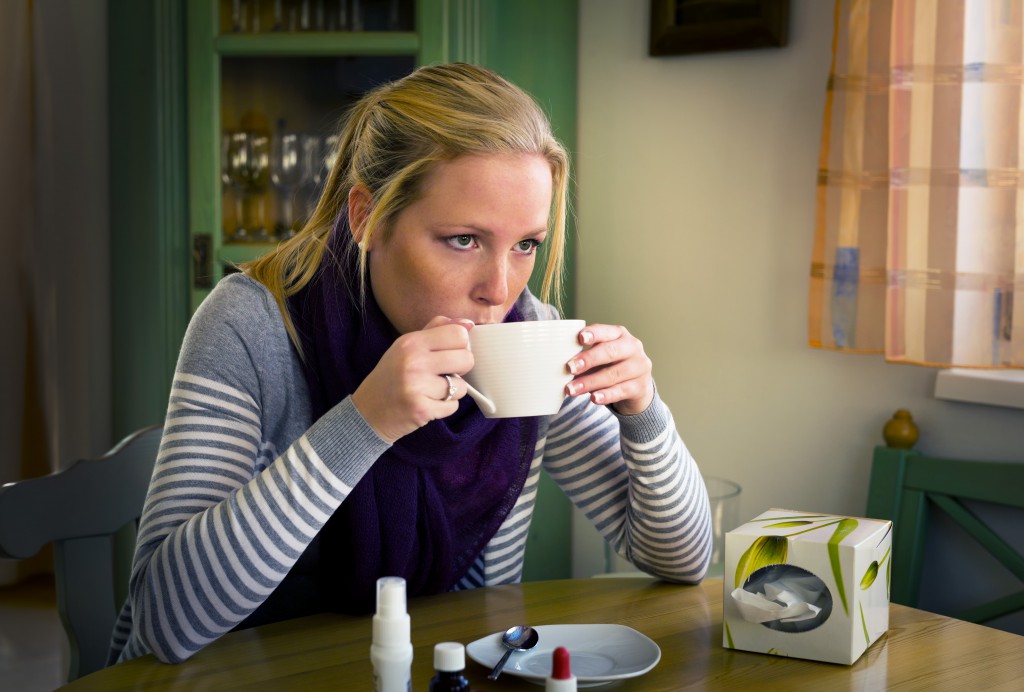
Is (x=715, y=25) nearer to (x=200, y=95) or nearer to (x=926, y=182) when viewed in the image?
(x=926, y=182)

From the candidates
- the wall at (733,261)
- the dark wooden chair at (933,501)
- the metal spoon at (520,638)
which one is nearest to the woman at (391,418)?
the metal spoon at (520,638)

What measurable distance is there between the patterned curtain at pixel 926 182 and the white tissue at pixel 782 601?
3.32 ft

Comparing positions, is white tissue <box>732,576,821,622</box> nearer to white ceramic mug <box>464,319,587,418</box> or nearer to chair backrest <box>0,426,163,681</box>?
white ceramic mug <box>464,319,587,418</box>

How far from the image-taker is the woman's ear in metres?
1.17

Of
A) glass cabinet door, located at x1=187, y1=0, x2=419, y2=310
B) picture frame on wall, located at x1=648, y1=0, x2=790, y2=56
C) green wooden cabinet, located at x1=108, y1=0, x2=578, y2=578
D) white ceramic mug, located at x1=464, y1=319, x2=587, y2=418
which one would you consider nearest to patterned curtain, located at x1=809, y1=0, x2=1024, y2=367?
picture frame on wall, located at x1=648, y1=0, x2=790, y2=56

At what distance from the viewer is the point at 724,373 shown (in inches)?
89.3

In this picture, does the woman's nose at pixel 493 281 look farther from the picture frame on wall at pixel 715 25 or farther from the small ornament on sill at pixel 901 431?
the picture frame on wall at pixel 715 25

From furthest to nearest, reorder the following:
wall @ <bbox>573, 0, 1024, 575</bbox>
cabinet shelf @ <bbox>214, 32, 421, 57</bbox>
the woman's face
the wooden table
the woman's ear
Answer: cabinet shelf @ <bbox>214, 32, 421, 57</bbox> → wall @ <bbox>573, 0, 1024, 575</bbox> → the woman's ear → the woman's face → the wooden table

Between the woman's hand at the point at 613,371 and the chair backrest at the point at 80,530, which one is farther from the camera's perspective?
the chair backrest at the point at 80,530

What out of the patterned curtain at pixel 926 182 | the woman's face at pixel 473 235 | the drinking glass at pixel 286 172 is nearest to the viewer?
the woman's face at pixel 473 235

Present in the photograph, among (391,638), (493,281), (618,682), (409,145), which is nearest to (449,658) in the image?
(391,638)

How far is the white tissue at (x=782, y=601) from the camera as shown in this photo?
0.89m

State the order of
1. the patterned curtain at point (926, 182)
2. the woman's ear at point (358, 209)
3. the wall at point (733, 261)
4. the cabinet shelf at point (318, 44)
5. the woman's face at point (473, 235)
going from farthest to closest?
the cabinet shelf at point (318, 44) < the wall at point (733, 261) < the patterned curtain at point (926, 182) < the woman's ear at point (358, 209) < the woman's face at point (473, 235)

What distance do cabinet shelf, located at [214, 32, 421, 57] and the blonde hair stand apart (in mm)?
1111
